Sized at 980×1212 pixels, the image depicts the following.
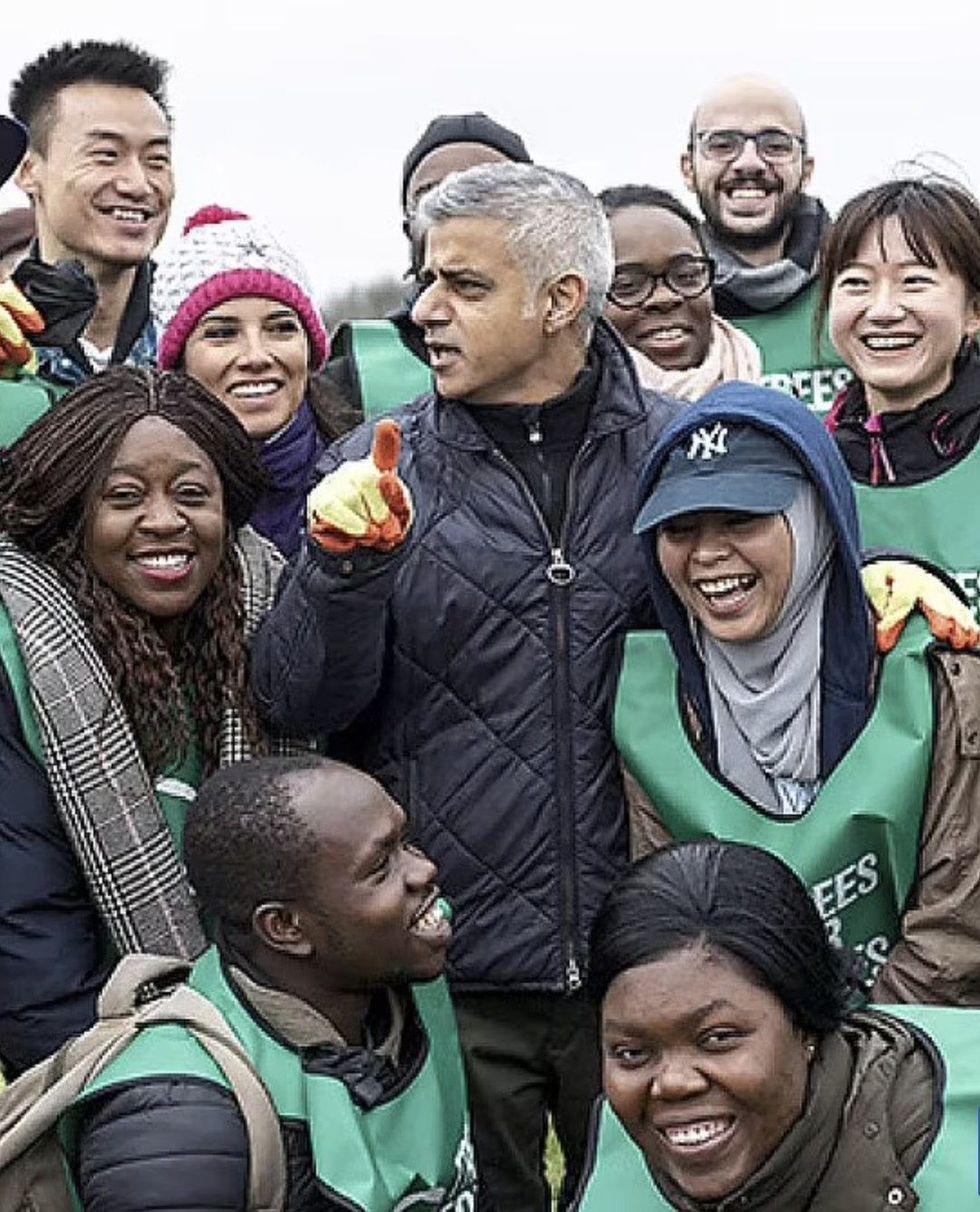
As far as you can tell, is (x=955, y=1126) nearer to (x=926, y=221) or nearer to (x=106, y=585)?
(x=106, y=585)


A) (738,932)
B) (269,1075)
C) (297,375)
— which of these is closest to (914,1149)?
(738,932)

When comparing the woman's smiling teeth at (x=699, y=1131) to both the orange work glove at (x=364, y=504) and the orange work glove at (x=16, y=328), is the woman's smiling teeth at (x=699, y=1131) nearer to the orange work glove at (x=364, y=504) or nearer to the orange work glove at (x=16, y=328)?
the orange work glove at (x=364, y=504)

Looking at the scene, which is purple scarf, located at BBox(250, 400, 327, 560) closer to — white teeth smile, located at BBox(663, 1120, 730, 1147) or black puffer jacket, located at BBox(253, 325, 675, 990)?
black puffer jacket, located at BBox(253, 325, 675, 990)

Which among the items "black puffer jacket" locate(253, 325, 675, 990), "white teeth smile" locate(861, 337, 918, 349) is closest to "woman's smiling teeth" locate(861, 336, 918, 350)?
"white teeth smile" locate(861, 337, 918, 349)

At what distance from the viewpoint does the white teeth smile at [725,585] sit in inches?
161

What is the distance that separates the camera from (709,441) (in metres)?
4.10

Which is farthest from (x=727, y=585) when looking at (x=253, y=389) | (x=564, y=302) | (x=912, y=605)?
(x=253, y=389)

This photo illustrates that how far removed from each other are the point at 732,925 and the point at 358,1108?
0.68 metres

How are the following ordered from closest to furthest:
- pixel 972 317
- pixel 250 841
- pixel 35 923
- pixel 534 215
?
1. pixel 250 841
2. pixel 35 923
3. pixel 534 215
4. pixel 972 317

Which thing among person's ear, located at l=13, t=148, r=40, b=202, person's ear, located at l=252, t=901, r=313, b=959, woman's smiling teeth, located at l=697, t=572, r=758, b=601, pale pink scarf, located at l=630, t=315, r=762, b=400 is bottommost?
person's ear, located at l=252, t=901, r=313, b=959

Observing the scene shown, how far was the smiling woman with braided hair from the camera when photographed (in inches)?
157

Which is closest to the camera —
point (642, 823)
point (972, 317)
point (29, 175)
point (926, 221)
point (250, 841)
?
point (250, 841)

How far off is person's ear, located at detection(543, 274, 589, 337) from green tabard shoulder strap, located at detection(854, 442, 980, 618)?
761mm

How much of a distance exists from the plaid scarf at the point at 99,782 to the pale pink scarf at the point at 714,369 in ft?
5.50
